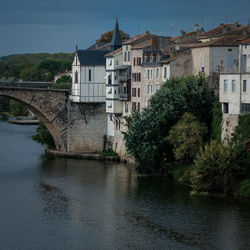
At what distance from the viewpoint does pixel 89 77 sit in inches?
2411

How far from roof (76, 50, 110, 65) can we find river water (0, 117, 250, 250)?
37.9 feet

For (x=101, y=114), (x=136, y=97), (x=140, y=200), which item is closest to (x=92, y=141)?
(x=101, y=114)

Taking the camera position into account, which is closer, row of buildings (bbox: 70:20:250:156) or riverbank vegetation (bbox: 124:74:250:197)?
riverbank vegetation (bbox: 124:74:250:197)

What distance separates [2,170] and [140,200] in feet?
49.9

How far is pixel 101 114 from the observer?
61812 mm

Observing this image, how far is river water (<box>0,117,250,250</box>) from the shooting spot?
33875 millimetres

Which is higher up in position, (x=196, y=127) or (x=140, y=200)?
(x=196, y=127)

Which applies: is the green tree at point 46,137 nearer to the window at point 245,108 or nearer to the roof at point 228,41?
the roof at point 228,41

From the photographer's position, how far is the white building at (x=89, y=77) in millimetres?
60875

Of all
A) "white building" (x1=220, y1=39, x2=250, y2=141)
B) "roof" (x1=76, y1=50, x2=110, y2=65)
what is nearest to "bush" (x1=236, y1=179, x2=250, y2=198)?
"white building" (x1=220, y1=39, x2=250, y2=141)

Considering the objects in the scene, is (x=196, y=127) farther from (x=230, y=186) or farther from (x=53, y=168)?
(x=53, y=168)

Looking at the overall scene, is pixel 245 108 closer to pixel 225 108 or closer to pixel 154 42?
pixel 225 108

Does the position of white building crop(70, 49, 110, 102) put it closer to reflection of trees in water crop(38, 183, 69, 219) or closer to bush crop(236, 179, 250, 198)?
reflection of trees in water crop(38, 183, 69, 219)

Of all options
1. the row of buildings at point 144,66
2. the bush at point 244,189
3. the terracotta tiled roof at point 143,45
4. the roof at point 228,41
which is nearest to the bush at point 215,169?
the bush at point 244,189
